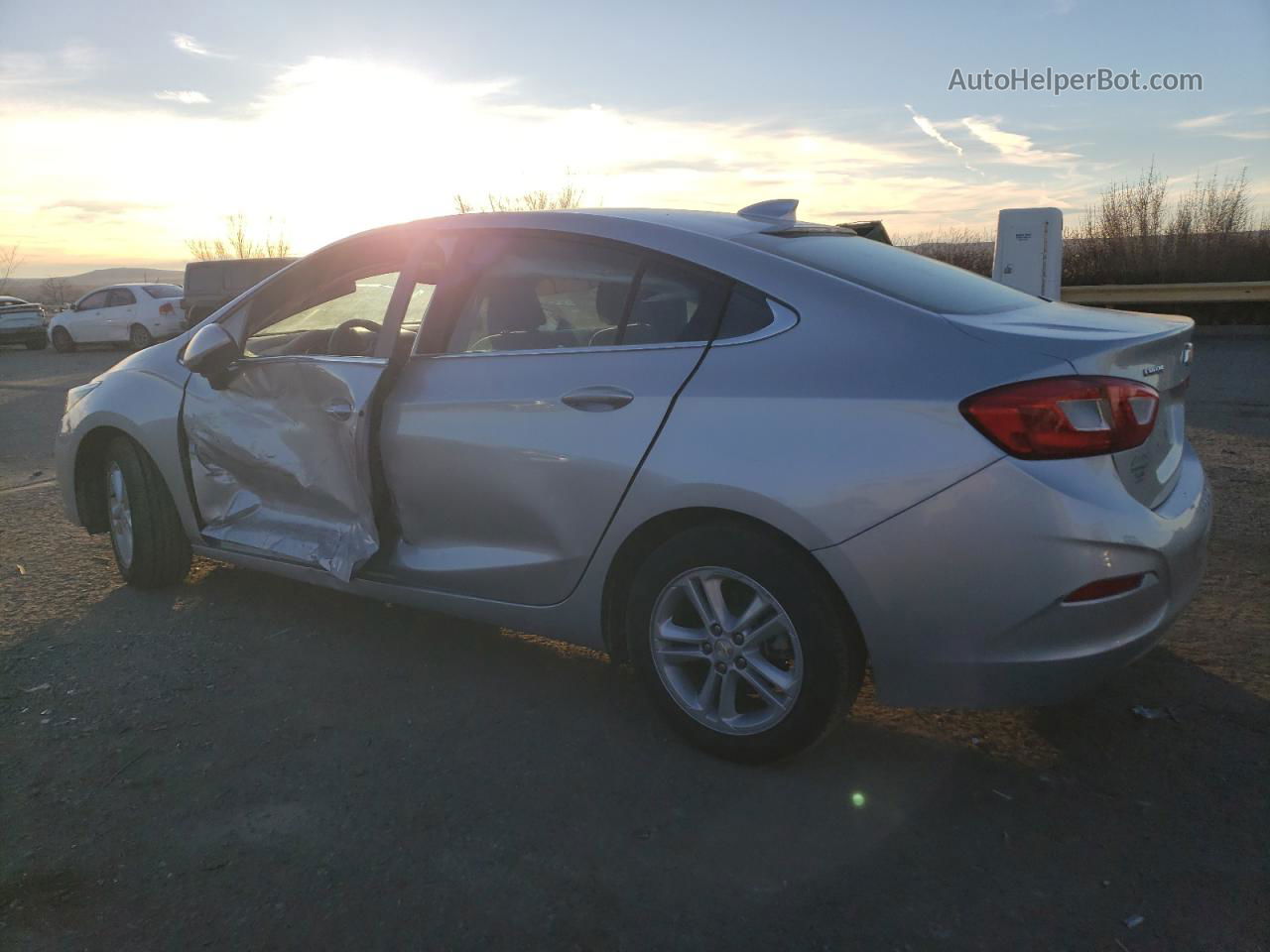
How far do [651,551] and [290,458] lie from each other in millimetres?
1765

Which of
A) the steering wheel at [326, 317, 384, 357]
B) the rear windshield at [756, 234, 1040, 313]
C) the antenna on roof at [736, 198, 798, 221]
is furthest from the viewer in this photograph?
the steering wheel at [326, 317, 384, 357]

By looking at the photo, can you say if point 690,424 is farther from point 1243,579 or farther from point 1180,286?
point 1180,286

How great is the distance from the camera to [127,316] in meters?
24.5

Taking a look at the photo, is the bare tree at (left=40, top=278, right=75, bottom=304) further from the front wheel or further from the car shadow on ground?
the car shadow on ground

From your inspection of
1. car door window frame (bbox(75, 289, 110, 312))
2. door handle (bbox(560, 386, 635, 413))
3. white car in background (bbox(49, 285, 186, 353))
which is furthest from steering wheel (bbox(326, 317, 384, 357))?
car door window frame (bbox(75, 289, 110, 312))

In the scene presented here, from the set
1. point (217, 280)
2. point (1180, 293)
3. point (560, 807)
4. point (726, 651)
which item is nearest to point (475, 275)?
point (726, 651)

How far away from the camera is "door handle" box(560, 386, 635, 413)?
318cm

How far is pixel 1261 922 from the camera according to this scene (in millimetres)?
2350

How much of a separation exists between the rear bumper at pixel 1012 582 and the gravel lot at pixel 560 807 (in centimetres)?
43

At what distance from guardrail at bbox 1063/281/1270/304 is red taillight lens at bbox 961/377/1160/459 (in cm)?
1396

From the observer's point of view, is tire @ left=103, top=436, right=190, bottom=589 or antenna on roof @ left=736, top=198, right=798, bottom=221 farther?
tire @ left=103, top=436, right=190, bottom=589

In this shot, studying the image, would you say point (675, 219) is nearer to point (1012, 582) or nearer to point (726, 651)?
point (726, 651)

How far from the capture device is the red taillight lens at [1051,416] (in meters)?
2.59

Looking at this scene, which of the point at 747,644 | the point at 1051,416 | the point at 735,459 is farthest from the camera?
the point at 747,644
